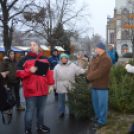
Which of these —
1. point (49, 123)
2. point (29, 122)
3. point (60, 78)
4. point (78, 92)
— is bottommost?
point (49, 123)

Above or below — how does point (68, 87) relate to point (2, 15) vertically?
below

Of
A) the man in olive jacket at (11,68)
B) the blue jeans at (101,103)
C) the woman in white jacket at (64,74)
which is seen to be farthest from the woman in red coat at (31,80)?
the man in olive jacket at (11,68)

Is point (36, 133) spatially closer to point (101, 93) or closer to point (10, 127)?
point (10, 127)

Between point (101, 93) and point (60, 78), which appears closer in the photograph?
point (101, 93)

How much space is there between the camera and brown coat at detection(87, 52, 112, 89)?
3771 mm

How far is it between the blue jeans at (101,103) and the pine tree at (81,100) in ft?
1.54

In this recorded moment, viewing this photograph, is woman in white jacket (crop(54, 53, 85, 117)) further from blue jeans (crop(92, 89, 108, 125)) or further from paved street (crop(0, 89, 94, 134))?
blue jeans (crop(92, 89, 108, 125))

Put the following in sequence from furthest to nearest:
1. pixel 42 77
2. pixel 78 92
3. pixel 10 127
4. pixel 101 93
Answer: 1. pixel 78 92
2. pixel 10 127
3. pixel 101 93
4. pixel 42 77

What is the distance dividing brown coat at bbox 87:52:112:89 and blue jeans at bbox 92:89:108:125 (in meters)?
0.14

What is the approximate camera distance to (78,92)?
4730 millimetres

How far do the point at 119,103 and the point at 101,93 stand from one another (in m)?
1.09

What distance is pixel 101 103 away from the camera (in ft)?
13.0

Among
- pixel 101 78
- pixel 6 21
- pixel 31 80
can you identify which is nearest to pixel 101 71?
pixel 101 78

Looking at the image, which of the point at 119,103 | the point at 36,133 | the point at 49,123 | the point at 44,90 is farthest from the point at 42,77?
the point at 119,103
